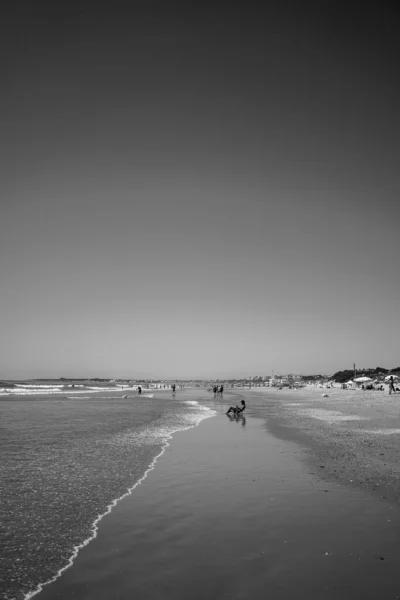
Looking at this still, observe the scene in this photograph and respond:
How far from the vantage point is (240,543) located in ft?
26.0

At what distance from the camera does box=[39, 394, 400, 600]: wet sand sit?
20.6 feet

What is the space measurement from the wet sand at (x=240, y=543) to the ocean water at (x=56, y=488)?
0.54 meters

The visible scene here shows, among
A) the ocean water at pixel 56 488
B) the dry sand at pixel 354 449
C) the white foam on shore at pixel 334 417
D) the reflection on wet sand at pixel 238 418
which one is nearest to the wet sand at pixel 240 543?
the ocean water at pixel 56 488

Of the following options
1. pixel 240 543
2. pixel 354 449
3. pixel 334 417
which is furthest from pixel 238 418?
pixel 240 543

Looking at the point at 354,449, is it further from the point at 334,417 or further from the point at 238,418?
the point at 238,418

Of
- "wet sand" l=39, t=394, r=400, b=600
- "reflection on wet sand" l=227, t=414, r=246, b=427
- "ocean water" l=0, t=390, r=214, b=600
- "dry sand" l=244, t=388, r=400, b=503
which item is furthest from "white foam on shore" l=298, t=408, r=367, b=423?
"wet sand" l=39, t=394, r=400, b=600

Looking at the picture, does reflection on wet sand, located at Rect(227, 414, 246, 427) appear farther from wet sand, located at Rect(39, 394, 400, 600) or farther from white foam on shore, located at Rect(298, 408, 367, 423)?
wet sand, located at Rect(39, 394, 400, 600)

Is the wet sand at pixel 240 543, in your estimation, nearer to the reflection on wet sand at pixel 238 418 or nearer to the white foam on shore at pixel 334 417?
the reflection on wet sand at pixel 238 418

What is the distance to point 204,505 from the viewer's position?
34.0 ft

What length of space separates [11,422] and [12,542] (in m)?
23.4

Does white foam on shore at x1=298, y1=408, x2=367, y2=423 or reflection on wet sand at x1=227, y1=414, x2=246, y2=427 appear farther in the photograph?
reflection on wet sand at x1=227, y1=414, x2=246, y2=427

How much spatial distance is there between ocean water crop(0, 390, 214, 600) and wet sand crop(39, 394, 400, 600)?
537 millimetres

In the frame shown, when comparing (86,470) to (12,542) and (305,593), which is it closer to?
(12,542)

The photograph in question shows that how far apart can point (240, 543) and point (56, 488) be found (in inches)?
266
